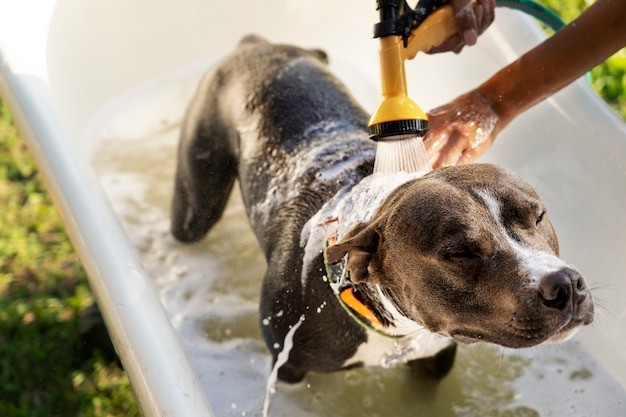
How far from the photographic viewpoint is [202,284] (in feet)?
12.5

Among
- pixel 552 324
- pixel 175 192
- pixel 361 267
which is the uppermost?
pixel 552 324

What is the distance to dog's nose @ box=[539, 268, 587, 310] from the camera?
183 cm

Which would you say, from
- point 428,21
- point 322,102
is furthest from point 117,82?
point 428,21

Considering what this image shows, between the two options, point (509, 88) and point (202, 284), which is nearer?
point (509, 88)

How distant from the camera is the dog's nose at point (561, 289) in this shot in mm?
1831

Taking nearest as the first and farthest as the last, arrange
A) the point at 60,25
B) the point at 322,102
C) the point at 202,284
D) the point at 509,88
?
the point at 509,88 → the point at 322,102 → the point at 202,284 → the point at 60,25

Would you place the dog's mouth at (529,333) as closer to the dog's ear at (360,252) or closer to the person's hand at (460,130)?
the dog's ear at (360,252)

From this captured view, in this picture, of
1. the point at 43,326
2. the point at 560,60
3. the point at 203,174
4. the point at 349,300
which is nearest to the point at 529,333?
the point at 349,300

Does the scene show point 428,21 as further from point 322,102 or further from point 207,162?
point 207,162

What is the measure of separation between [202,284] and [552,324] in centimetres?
223

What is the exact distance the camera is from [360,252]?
2254 millimetres

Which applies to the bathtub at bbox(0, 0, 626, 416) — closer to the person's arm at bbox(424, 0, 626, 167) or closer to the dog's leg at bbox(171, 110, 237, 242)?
the dog's leg at bbox(171, 110, 237, 242)

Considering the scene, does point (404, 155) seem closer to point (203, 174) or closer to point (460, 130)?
point (460, 130)

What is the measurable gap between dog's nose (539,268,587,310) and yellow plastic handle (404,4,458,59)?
1049mm
